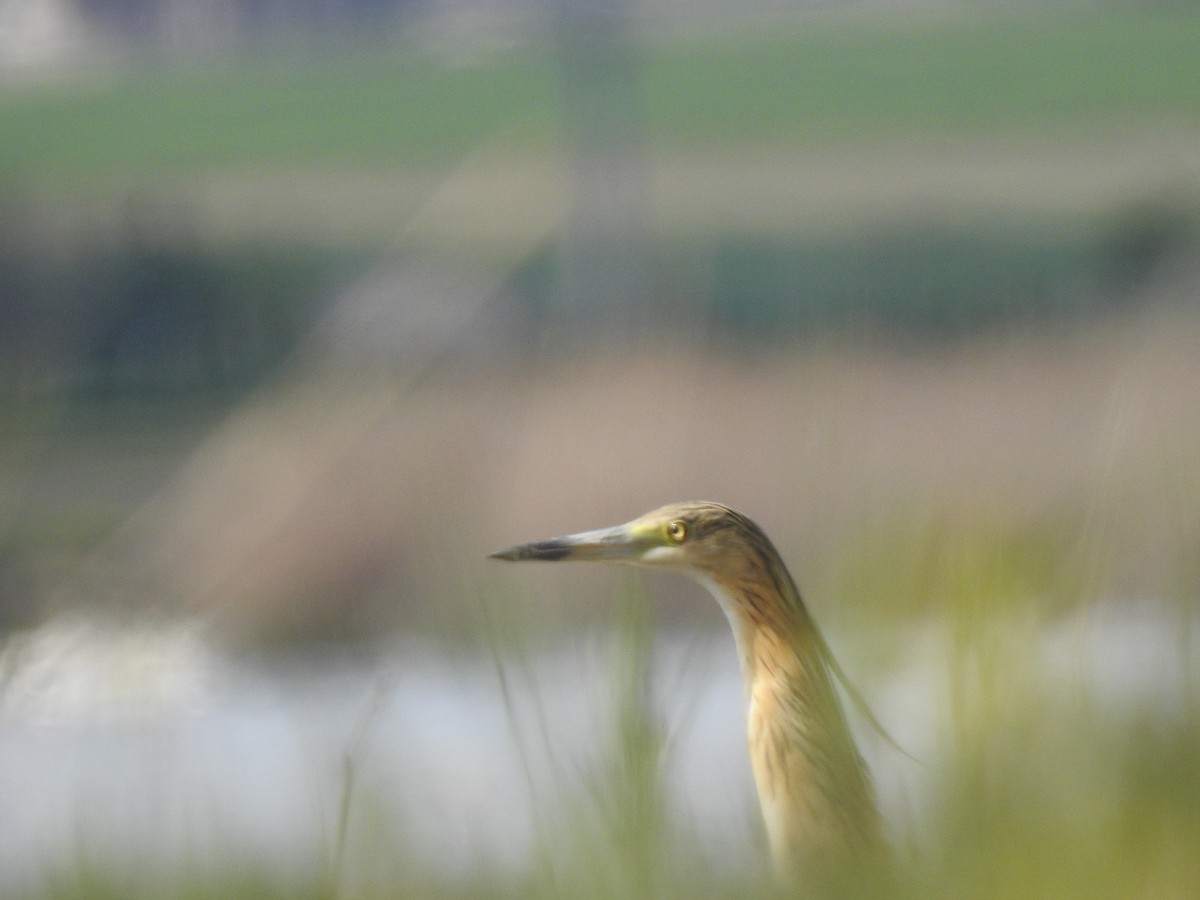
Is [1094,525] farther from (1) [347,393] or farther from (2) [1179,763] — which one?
(1) [347,393]

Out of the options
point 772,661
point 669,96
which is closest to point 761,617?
point 772,661

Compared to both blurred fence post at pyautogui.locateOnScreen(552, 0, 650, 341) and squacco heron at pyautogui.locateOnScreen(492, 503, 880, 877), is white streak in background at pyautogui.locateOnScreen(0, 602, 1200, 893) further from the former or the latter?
blurred fence post at pyautogui.locateOnScreen(552, 0, 650, 341)

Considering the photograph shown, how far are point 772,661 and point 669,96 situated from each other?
30.0ft

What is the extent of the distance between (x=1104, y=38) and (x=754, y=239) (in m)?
2.37

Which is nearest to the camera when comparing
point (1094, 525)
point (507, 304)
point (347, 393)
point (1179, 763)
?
point (1179, 763)

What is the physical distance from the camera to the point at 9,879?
96 centimetres

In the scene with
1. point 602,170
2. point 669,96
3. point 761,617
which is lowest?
point 761,617

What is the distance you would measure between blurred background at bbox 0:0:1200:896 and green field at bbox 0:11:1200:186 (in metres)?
0.04

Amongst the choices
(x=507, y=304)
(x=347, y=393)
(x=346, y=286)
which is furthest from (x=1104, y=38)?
(x=347, y=393)

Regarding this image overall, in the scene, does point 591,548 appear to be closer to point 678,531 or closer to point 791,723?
point 678,531

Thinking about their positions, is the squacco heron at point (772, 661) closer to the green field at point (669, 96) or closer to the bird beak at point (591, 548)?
the bird beak at point (591, 548)

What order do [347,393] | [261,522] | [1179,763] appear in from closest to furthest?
1. [1179,763]
2. [261,522]
3. [347,393]

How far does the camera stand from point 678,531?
3.81 feet

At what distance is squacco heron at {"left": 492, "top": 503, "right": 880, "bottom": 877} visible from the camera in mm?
1030
